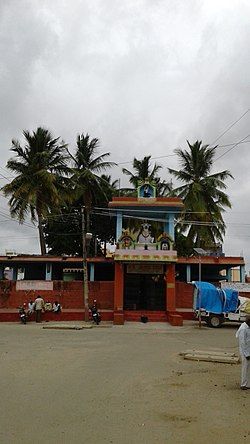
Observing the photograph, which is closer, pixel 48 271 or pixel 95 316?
pixel 95 316

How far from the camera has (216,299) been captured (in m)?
23.2

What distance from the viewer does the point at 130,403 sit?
7312 millimetres

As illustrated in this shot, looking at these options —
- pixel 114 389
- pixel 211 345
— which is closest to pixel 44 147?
pixel 211 345

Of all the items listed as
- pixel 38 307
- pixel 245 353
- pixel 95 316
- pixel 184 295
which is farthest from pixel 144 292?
pixel 245 353

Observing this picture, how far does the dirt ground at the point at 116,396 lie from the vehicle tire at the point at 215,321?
Answer: 26.1 feet

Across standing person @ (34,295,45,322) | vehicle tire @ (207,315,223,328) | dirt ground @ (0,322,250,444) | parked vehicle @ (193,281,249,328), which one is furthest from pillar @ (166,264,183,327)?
dirt ground @ (0,322,250,444)

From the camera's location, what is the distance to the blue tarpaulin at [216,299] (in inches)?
907

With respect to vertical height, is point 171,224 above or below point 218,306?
above

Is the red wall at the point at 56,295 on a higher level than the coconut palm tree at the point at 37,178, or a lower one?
lower

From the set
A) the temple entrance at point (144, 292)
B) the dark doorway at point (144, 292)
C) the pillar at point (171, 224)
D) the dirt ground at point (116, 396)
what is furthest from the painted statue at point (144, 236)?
the dirt ground at point (116, 396)

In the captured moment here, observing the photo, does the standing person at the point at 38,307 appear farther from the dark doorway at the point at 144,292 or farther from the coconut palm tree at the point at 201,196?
the coconut palm tree at the point at 201,196

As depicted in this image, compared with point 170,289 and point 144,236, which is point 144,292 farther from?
point 144,236

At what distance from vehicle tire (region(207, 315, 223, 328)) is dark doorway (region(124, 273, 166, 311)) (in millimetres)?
4859

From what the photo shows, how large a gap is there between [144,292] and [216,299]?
5972 mm
